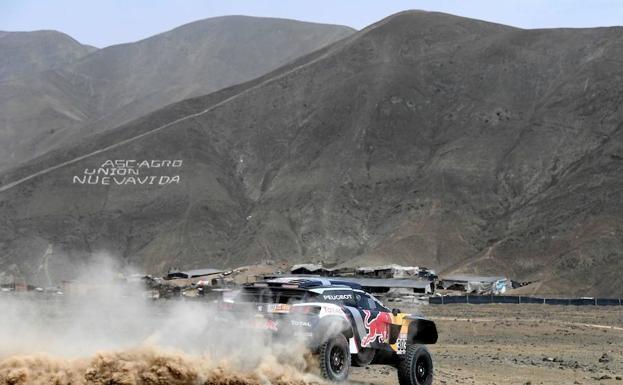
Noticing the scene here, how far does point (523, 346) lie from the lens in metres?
36.3

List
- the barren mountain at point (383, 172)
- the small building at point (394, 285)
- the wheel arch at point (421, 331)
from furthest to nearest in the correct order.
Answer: the barren mountain at point (383, 172), the small building at point (394, 285), the wheel arch at point (421, 331)

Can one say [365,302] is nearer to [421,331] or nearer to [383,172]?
[421,331]

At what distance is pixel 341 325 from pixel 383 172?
12153 cm

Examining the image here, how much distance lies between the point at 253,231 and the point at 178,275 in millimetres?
22215

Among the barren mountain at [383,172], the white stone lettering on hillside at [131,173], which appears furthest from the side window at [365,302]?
the white stone lettering on hillside at [131,173]

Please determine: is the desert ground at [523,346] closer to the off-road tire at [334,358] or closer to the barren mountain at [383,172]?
the off-road tire at [334,358]

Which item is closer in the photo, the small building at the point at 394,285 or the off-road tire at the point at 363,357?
the off-road tire at the point at 363,357

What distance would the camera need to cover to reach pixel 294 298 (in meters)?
17.0

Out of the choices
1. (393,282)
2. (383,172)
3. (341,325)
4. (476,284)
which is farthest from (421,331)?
(383,172)

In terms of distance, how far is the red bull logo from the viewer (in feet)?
59.0

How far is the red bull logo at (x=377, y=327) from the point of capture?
1800 cm

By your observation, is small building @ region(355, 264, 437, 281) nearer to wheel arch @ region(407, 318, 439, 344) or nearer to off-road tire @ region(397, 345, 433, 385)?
wheel arch @ region(407, 318, 439, 344)

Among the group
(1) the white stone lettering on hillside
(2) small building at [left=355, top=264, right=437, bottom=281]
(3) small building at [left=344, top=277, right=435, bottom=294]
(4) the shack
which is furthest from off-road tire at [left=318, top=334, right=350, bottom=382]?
(1) the white stone lettering on hillside

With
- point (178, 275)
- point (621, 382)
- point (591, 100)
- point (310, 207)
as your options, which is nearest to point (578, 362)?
point (621, 382)
